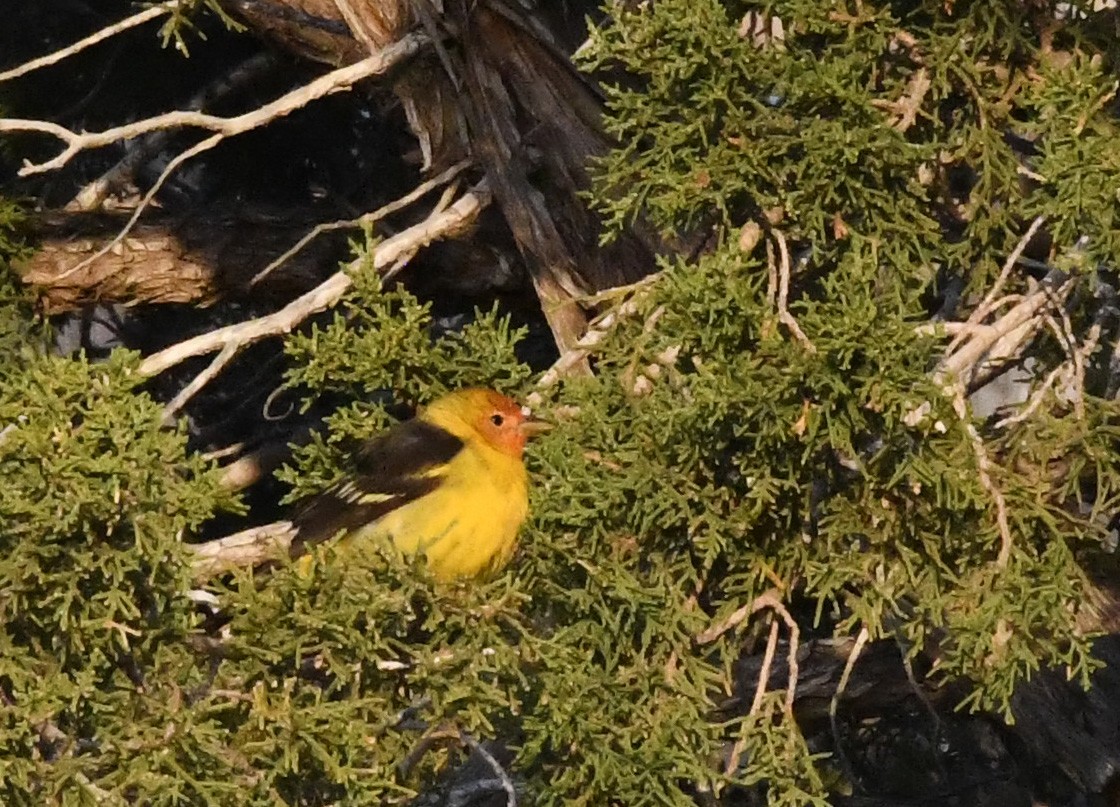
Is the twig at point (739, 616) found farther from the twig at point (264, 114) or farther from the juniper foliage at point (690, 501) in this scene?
the twig at point (264, 114)

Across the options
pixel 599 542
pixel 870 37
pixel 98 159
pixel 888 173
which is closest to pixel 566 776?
pixel 599 542

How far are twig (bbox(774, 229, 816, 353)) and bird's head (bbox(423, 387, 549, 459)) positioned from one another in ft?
3.10

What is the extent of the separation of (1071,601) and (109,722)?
2.06 metres

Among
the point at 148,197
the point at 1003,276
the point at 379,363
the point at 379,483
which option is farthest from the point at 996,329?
the point at 148,197

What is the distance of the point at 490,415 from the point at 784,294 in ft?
3.86

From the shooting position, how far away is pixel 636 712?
401 centimetres

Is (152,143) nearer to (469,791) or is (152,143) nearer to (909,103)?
(469,791)

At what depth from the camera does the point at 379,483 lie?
4805 mm

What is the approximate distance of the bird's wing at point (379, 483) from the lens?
479 centimetres

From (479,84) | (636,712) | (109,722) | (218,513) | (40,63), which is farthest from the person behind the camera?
(218,513)

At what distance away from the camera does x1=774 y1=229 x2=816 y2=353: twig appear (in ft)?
12.6

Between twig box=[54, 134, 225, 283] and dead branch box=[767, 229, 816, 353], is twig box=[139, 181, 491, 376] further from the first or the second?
dead branch box=[767, 229, 816, 353]

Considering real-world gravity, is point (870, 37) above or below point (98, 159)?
above

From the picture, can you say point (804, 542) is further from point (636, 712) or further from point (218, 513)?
point (218, 513)
